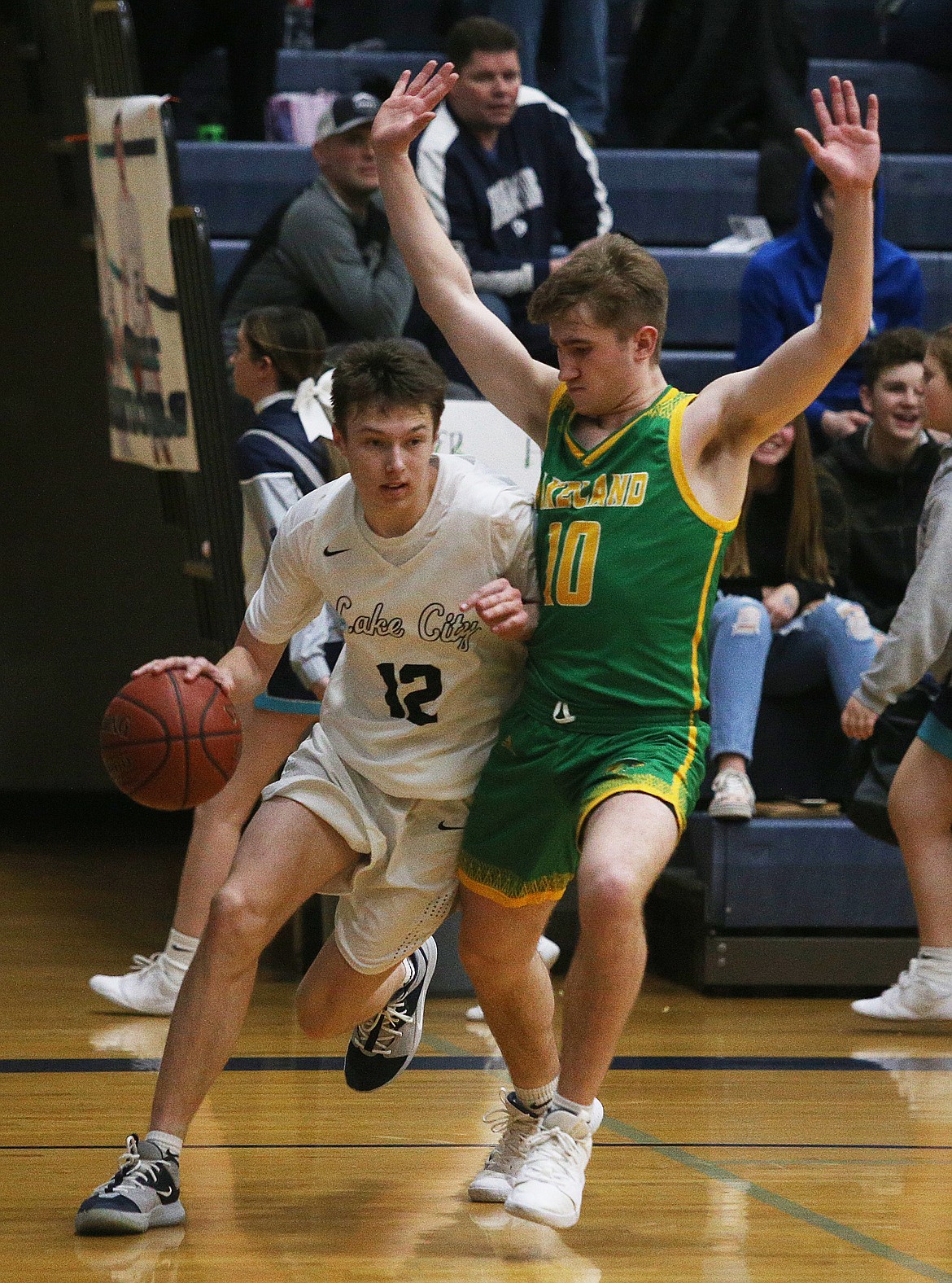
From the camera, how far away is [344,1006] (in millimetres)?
3789

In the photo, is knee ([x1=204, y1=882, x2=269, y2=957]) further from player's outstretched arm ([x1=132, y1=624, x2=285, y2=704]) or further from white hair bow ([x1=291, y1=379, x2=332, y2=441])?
white hair bow ([x1=291, y1=379, x2=332, y2=441])

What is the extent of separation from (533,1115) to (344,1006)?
1.43ft

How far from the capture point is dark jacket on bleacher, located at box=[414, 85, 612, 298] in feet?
23.0

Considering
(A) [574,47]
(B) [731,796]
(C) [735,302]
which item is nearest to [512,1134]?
(B) [731,796]

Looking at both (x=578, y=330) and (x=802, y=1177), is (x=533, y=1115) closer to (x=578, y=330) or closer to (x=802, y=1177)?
(x=802, y=1177)

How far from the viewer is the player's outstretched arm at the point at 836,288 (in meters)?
3.38

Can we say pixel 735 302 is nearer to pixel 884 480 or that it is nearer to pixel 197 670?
pixel 884 480

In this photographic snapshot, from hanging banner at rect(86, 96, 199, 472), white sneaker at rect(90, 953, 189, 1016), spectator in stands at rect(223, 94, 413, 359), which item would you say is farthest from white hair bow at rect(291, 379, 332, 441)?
white sneaker at rect(90, 953, 189, 1016)

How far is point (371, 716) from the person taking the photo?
3.76 m

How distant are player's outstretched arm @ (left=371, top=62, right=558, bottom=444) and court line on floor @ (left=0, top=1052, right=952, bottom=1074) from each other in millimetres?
1886

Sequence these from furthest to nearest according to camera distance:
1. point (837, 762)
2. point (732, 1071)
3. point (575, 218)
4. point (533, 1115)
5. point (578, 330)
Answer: point (575, 218) < point (837, 762) < point (732, 1071) < point (533, 1115) < point (578, 330)

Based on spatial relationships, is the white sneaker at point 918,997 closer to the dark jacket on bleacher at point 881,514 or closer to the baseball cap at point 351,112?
the dark jacket on bleacher at point 881,514

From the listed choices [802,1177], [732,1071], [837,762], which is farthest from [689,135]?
[802,1177]

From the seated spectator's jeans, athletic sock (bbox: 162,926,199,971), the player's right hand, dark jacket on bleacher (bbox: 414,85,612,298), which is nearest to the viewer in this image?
the player's right hand
